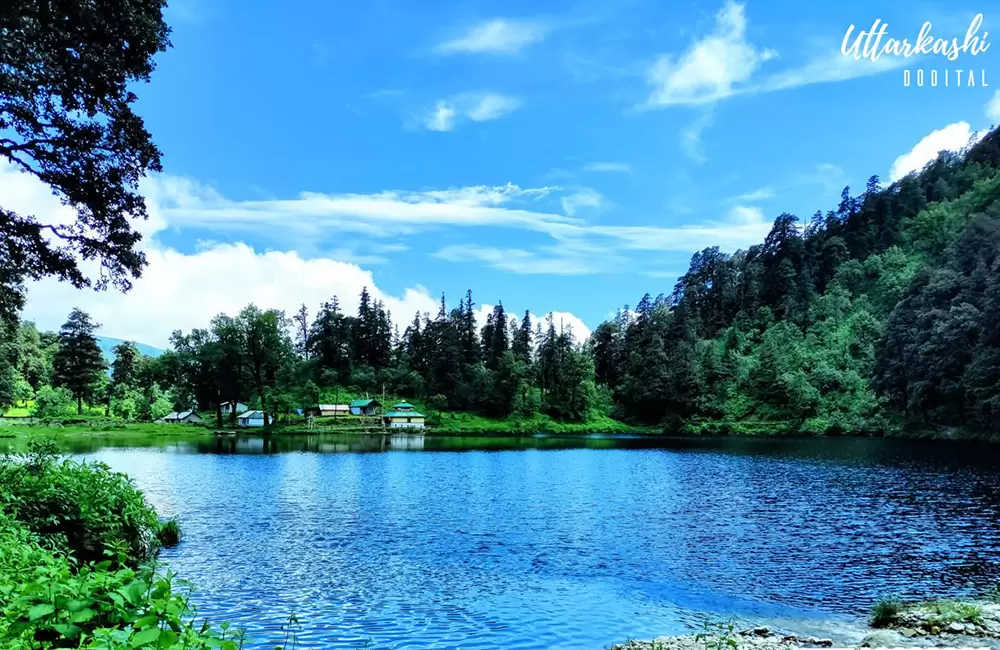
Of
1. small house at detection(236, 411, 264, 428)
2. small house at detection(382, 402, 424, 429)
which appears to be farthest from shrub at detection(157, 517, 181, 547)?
small house at detection(236, 411, 264, 428)

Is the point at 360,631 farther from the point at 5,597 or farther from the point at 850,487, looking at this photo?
the point at 850,487

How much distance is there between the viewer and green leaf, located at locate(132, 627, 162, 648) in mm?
3843

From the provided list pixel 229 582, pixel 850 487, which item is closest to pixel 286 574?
pixel 229 582

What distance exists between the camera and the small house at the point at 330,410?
13338cm

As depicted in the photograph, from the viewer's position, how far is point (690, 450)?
82.6m

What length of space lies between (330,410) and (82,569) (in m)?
137

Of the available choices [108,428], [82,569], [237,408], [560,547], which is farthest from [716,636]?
[237,408]

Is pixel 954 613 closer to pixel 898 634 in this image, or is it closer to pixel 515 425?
pixel 898 634

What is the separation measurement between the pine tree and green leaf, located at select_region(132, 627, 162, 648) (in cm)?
13549

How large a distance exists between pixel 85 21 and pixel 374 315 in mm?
149844

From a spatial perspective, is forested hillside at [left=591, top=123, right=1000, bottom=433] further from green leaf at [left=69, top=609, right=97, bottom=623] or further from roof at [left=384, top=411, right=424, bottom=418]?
green leaf at [left=69, top=609, right=97, bottom=623]

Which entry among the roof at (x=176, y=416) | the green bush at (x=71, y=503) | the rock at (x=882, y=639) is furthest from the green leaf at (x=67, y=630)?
the roof at (x=176, y=416)

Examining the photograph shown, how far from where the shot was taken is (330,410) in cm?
13700

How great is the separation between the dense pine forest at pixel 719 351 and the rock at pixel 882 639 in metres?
72.9
